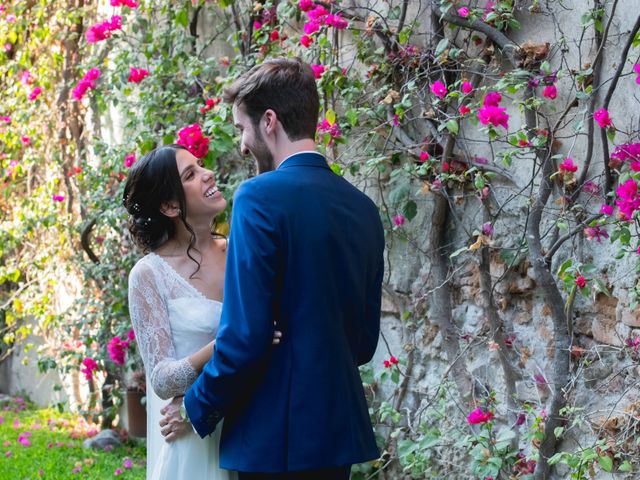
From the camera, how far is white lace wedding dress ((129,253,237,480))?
2.46 meters

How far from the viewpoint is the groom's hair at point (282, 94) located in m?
2.15

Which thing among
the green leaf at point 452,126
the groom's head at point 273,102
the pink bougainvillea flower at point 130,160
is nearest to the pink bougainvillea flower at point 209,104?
the pink bougainvillea flower at point 130,160

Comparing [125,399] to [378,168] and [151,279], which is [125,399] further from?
[151,279]

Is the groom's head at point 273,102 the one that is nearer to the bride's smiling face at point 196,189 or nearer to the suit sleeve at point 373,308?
the suit sleeve at point 373,308

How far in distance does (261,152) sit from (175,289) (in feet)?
1.97

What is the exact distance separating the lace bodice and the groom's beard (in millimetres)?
548

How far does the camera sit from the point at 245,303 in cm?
202

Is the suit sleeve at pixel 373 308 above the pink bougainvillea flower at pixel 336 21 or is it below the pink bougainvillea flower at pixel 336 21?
below

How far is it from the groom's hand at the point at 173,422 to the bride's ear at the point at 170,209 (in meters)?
0.56

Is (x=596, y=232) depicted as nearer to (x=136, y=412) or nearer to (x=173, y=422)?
(x=173, y=422)

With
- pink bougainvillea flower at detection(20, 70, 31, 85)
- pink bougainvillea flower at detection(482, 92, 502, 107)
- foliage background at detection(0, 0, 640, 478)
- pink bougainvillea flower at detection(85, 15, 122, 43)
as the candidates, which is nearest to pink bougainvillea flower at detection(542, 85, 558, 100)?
foliage background at detection(0, 0, 640, 478)

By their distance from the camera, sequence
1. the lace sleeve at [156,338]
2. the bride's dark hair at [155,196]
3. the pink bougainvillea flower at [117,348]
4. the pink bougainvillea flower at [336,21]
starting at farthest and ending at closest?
1. the pink bougainvillea flower at [117,348]
2. the pink bougainvillea flower at [336,21]
3. the bride's dark hair at [155,196]
4. the lace sleeve at [156,338]

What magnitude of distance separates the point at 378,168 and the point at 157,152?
43.8 inches

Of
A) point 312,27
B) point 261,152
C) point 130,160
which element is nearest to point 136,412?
point 130,160
